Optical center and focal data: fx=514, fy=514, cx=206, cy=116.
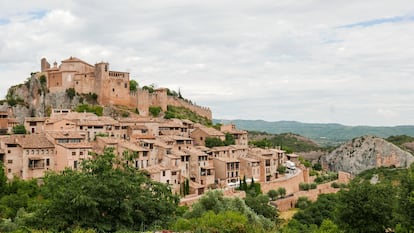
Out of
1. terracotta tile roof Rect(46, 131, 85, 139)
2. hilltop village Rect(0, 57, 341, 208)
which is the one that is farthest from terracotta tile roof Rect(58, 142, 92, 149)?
terracotta tile roof Rect(46, 131, 85, 139)

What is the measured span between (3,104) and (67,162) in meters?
23.9

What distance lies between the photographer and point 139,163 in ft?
148

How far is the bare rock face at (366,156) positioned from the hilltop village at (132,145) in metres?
25.7

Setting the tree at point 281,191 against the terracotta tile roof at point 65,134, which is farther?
the tree at point 281,191

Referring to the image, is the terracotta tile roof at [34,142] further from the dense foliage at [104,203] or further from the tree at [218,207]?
the dense foliage at [104,203]

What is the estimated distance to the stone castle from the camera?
63812 millimetres

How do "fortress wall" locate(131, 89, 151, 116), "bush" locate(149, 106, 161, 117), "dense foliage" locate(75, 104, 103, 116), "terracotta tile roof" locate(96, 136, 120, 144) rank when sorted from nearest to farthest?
"terracotta tile roof" locate(96, 136, 120, 144) → "dense foliage" locate(75, 104, 103, 116) → "fortress wall" locate(131, 89, 151, 116) → "bush" locate(149, 106, 161, 117)

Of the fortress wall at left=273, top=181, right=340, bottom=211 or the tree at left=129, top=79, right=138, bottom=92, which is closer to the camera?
the fortress wall at left=273, top=181, right=340, bottom=211

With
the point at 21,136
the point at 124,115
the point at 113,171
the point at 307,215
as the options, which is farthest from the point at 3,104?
the point at 113,171

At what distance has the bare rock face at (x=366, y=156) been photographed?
85625 mm

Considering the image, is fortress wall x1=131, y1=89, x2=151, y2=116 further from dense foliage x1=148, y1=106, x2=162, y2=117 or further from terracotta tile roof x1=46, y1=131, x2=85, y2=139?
terracotta tile roof x1=46, y1=131, x2=85, y2=139

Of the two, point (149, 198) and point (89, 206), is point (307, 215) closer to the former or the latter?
point (149, 198)

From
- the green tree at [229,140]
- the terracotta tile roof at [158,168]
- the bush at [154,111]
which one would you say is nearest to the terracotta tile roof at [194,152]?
the terracotta tile roof at [158,168]

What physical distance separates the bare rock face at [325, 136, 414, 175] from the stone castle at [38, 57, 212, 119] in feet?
143
